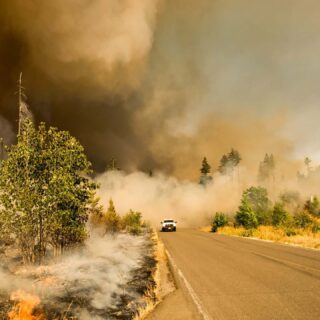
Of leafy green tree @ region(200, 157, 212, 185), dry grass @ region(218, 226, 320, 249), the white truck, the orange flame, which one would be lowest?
the orange flame

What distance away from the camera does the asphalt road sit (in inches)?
312

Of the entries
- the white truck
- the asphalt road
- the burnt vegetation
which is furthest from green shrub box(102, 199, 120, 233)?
the asphalt road

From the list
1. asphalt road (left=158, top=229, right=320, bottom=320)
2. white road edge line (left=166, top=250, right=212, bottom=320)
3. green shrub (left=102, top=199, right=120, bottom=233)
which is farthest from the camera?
green shrub (left=102, top=199, right=120, bottom=233)

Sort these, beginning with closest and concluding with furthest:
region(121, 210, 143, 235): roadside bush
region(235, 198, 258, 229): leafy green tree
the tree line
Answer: the tree line < region(235, 198, 258, 229): leafy green tree < region(121, 210, 143, 235): roadside bush

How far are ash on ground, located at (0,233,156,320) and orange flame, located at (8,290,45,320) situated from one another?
15cm

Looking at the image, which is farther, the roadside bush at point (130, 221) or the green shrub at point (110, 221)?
the roadside bush at point (130, 221)

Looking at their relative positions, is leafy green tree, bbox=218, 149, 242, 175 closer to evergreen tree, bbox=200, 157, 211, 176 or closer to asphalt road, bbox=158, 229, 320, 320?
evergreen tree, bbox=200, 157, 211, 176

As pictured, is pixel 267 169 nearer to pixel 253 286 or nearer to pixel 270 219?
pixel 270 219

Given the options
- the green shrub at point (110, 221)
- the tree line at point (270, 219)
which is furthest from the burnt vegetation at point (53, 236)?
the tree line at point (270, 219)

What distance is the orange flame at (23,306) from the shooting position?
346 inches

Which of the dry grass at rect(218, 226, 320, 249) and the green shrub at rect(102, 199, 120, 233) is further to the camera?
the green shrub at rect(102, 199, 120, 233)

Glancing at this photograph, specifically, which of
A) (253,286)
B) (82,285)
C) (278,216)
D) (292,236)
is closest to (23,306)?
(82,285)

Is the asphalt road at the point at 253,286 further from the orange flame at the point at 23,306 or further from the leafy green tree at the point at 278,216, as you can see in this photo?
the leafy green tree at the point at 278,216

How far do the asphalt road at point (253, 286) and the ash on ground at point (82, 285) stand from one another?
156 cm
